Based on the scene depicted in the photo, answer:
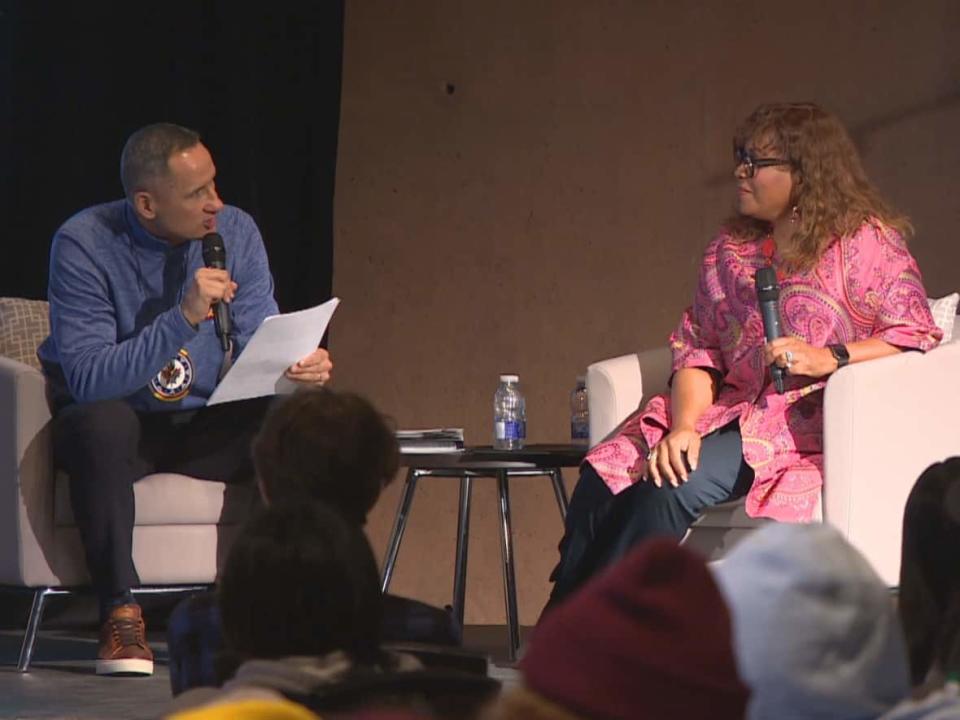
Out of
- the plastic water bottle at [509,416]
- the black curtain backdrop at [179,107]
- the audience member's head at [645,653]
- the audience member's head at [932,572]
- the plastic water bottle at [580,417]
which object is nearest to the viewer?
the audience member's head at [645,653]

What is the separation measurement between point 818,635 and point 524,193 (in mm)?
3928

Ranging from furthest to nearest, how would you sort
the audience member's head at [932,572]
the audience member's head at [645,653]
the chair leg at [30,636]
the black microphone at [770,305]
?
the chair leg at [30,636], the black microphone at [770,305], the audience member's head at [932,572], the audience member's head at [645,653]

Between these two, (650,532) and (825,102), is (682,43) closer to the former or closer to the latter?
(825,102)

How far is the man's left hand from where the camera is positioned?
3473 millimetres

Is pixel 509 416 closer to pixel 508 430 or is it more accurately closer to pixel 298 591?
pixel 508 430

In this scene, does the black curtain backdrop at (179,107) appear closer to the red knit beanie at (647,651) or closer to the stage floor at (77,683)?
the stage floor at (77,683)

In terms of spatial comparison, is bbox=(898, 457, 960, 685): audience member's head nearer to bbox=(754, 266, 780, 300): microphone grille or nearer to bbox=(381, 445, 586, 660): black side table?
bbox=(754, 266, 780, 300): microphone grille

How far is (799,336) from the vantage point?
332 cm

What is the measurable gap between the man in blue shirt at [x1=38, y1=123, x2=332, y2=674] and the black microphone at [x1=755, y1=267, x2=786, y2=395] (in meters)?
0.91

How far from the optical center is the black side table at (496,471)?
11.6ft

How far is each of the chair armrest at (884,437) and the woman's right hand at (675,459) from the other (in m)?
0.25

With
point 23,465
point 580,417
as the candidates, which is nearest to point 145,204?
point 23,465

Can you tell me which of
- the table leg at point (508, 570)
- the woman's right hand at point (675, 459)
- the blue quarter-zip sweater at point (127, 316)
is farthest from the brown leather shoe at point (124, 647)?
the woman's right hand at point (675, 459)

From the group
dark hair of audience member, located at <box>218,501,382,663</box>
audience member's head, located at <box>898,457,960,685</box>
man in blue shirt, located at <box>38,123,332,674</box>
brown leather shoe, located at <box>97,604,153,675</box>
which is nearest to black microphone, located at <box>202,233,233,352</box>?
man in blue shirt, located at <box>38,123,332,674</box>
